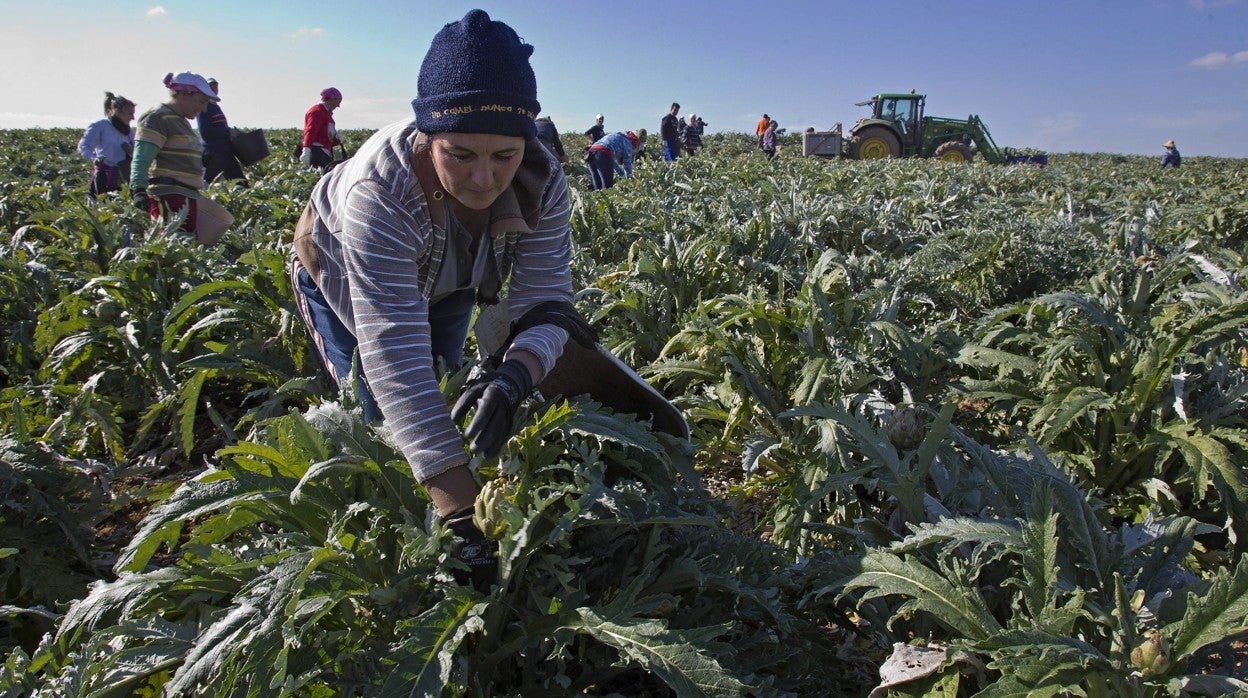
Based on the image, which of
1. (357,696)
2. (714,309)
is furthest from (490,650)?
(714,309)

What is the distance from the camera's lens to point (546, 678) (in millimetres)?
1837

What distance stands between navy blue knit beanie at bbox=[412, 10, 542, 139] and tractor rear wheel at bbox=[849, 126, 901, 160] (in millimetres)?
26019

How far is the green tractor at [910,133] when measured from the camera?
26203mm

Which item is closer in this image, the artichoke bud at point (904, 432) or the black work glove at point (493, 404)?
the black work glove at point (493, 404)

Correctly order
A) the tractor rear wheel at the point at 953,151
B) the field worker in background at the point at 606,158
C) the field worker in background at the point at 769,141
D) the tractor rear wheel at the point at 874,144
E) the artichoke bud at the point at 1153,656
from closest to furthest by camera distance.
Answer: the artichoke bud at the point at 1153,656 → the field worker in background at the point at 606,158 → the field worker in background at the point at 769,141 → the tractor rear wheel at the point at 953,151 → the tractor rear wheel at the point at 874,144

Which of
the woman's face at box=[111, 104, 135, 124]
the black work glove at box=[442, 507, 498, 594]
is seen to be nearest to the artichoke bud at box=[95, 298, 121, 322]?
the black work glove at box=[442, 507, 498, 594]

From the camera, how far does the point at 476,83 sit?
6.04ft

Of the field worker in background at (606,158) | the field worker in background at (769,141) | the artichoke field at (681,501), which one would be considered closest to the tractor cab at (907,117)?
the field worker in background at (769,141)

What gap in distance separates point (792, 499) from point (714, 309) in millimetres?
1576

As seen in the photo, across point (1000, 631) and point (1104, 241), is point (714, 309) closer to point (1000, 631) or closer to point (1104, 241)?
point (1000, 631)

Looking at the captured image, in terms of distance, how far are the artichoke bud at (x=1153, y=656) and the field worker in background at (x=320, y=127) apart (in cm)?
1009

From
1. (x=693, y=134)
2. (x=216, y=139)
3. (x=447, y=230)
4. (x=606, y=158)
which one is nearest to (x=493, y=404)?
(x=447, y=230)

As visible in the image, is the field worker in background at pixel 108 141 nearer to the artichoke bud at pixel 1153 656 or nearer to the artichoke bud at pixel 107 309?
the artichoke bud at pixel 107 309

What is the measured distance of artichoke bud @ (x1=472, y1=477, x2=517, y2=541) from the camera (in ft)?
5.91
